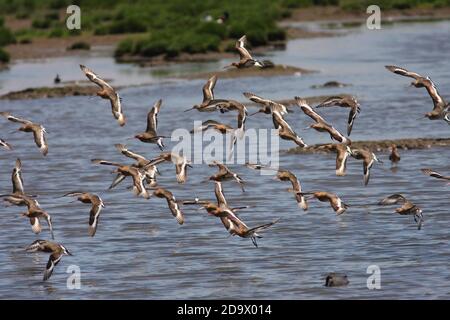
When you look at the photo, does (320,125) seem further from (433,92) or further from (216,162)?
(433,92)

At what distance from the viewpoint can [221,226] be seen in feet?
85.9

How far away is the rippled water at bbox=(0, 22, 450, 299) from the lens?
21750 mm

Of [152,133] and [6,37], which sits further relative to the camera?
[6,37]

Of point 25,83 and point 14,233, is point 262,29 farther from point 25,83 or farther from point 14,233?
point 14,233

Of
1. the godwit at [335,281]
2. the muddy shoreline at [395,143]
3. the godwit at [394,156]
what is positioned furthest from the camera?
the muddy shoreline at [395,143]

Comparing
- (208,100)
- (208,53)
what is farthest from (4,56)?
(208,100)

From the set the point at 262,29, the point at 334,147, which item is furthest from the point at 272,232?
the point at 262,29

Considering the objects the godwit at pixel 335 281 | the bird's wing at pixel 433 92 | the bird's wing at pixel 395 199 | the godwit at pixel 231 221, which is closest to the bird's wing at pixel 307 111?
the bird's wing at pixel 395 199

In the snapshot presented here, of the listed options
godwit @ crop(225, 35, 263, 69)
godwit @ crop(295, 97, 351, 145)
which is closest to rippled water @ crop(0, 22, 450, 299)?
godwit @ crop(295, 97, 351, 145)

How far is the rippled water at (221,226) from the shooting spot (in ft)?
71.4

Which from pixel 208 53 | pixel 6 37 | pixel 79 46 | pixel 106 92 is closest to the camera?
pixel 106 92

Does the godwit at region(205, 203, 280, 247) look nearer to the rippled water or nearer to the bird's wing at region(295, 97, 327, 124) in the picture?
the rippled water

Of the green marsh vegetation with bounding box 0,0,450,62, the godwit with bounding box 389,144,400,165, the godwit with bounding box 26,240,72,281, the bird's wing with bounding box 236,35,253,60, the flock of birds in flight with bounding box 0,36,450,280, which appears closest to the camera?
the godwit with bounding box 26,240,72,281

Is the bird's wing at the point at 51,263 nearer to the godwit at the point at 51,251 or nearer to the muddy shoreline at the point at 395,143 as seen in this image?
the godwit at the point at 51,251
